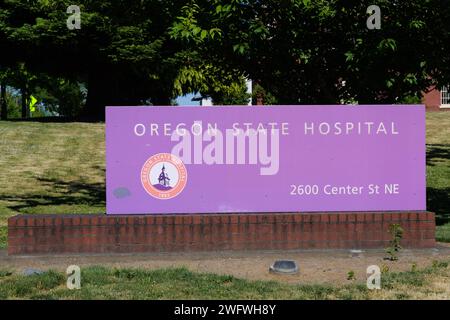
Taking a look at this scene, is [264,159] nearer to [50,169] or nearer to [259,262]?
[259,262]

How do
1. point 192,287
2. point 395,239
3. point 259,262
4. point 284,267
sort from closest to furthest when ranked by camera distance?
point 192,287
point 284,267
point 259,262
point 395,239

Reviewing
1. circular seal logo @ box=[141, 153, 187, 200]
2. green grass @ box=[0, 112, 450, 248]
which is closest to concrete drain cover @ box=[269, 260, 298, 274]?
circular seal logo @ box=[141, 153, 187, 200]

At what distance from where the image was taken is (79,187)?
647 inches

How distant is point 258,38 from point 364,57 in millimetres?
1902

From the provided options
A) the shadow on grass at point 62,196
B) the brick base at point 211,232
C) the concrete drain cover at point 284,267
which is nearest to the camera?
the concrete drain cover at point 284,267

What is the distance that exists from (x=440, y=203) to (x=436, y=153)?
304 inches

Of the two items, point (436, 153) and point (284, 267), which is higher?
point (436, 153)

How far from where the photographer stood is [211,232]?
8883 mm

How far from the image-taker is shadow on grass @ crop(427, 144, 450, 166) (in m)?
19.8

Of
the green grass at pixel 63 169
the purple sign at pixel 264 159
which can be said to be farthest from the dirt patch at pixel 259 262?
the green grass at pixel 63 169

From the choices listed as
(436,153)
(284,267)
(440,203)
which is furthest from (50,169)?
(284,267)

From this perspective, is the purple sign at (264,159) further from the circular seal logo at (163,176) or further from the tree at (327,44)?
the tree at (327,44)

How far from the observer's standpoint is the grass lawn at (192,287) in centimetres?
632

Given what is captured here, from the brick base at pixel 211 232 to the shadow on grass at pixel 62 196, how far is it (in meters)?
4.66
